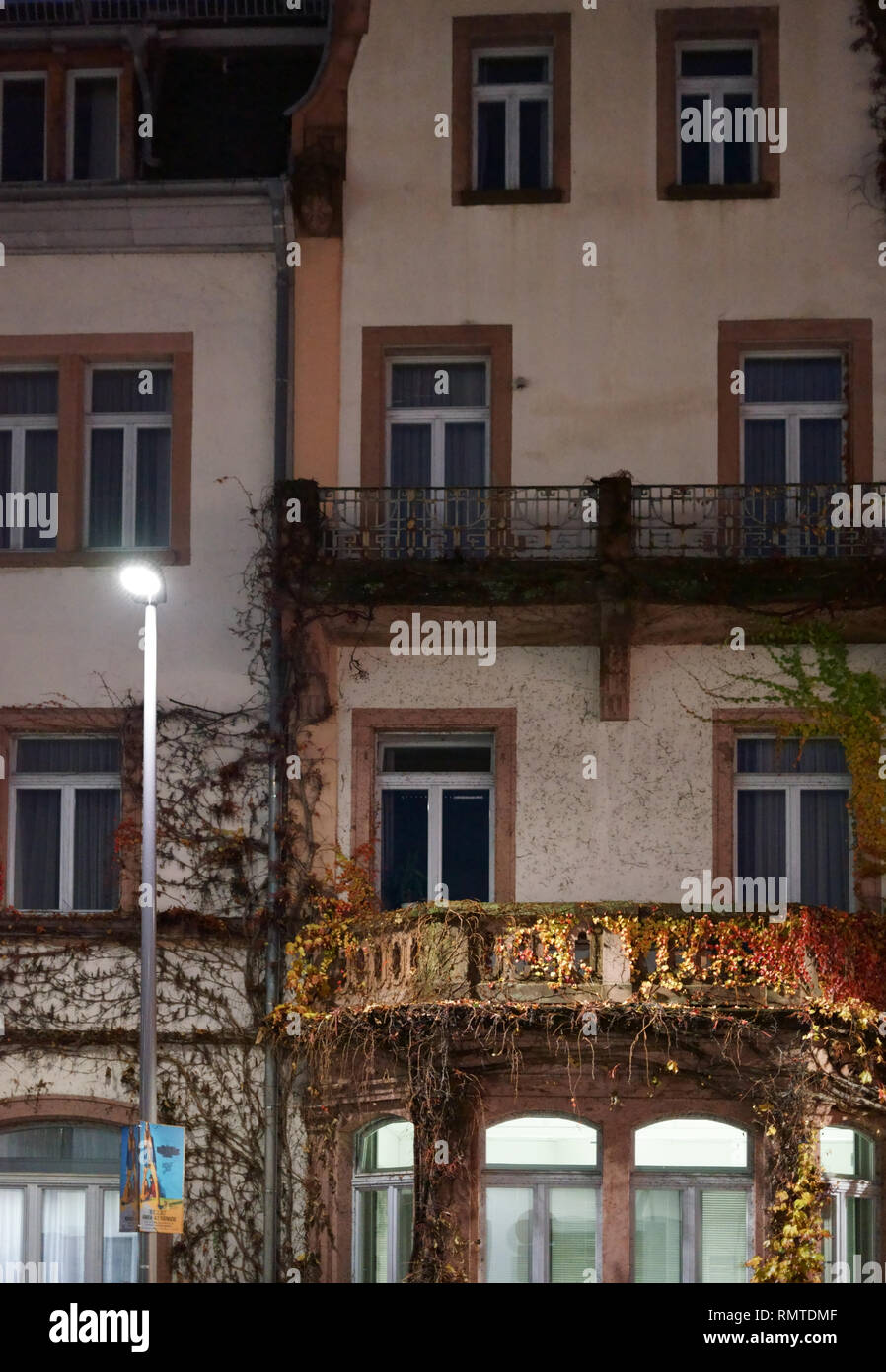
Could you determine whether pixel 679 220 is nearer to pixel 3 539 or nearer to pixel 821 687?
pixel 821 687

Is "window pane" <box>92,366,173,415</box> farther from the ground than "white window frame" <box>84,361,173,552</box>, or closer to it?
farther from the ground

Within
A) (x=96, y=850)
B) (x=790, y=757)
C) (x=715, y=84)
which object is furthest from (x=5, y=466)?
(x=790, y=757)

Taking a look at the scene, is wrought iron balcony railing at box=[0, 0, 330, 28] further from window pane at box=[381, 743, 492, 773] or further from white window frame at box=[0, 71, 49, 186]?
window pane at box=[381, 743, 492, 773]

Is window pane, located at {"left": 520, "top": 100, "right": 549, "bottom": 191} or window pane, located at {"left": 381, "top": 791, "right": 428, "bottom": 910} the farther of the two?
window pane, located at {"left": 520, "top": 100, "right": 549, "bottom": 191}

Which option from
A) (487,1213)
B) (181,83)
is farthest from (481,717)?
(181,83)

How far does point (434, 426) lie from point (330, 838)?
14.5 feet

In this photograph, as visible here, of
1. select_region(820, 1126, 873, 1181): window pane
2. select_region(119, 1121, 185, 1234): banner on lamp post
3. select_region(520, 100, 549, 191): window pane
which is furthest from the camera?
select_region(520, 100, 549, 191): window pane

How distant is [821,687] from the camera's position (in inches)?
987

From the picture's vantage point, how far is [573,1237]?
75.9ft

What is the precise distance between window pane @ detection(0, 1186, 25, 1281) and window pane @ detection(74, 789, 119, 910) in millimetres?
2878

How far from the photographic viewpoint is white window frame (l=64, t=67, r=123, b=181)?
26828mm

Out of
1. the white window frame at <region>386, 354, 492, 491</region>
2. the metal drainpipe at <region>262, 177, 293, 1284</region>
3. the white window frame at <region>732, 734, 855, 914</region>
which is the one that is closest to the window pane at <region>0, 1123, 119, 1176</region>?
the metal drainpipe at <region>262, 177, 293, 1284</region>

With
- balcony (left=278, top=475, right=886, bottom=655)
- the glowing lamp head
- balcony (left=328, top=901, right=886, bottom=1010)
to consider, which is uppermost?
balcony (left=278, top=475, right=886, bottom=655)

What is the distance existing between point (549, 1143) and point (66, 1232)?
200 inches
